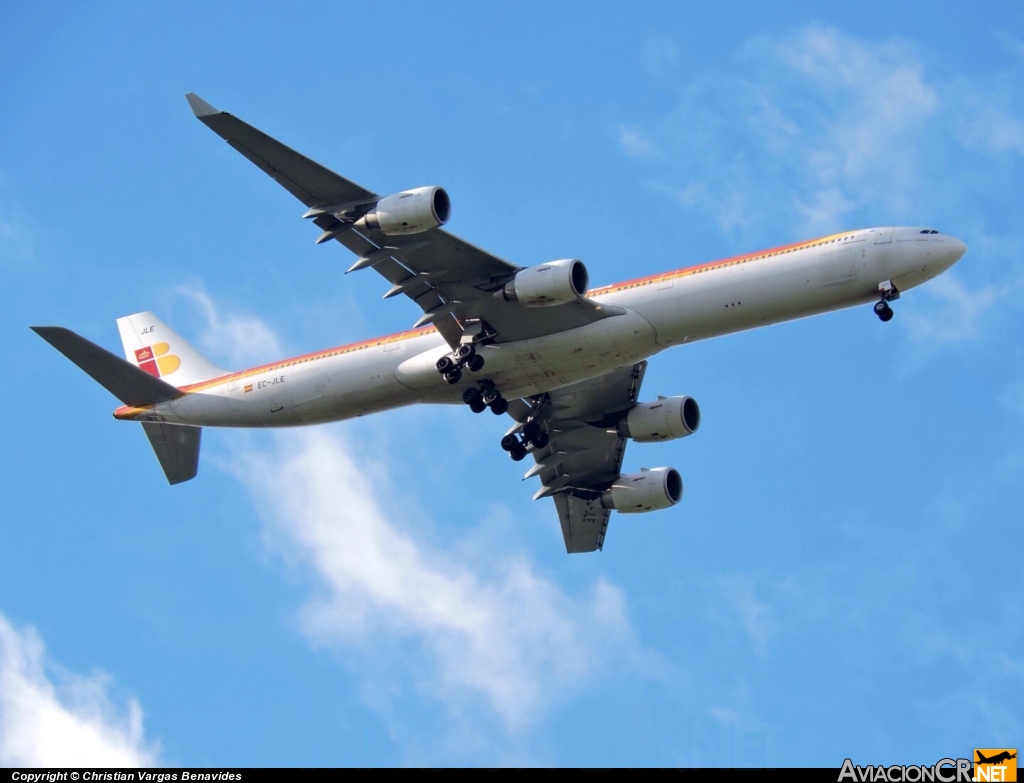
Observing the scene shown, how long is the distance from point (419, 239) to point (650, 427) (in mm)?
12431

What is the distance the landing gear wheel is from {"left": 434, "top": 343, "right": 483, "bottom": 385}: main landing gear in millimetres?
13339

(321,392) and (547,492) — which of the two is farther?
(547,492)

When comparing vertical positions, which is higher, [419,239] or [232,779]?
[419,239]

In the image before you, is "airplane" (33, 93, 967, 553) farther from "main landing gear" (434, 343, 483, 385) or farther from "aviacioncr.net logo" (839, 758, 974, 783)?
"aviacioncr.net logo" (839, 758, 974, 783)

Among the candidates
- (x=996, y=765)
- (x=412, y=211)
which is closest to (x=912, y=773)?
(x=996, y=765)

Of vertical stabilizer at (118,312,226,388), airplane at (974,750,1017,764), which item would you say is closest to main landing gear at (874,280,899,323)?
airplane at (974,750,1017,764)

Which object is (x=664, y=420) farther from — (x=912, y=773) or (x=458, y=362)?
(x=912, y=773)

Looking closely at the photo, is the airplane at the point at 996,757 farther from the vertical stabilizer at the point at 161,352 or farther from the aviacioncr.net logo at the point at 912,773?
the vertical stabilizer at the point at 161,352

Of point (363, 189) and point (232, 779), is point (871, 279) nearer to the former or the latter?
point (363, 189)

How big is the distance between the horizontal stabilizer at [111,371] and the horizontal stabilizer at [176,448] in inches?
52.5

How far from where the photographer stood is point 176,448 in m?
50.4

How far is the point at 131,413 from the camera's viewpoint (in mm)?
49688

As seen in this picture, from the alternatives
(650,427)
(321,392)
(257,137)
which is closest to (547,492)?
(650,427)

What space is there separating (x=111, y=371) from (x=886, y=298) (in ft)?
91.4
